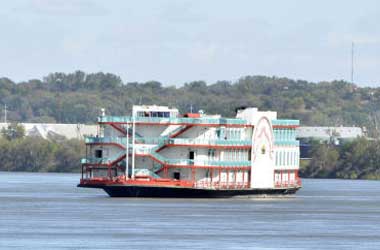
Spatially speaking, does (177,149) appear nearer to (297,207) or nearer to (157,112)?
(157,112)

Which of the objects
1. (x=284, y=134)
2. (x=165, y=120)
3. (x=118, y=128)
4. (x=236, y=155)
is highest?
(x=165, y=120)

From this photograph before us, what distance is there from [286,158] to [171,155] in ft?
47.7

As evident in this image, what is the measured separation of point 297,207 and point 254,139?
38.7ft

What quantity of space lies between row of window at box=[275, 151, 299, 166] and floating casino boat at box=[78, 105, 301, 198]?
440cm

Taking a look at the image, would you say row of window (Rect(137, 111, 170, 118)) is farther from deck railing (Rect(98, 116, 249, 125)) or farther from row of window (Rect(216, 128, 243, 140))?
row of window (Rect(216, 128, 243, 140))

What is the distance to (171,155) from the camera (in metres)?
121

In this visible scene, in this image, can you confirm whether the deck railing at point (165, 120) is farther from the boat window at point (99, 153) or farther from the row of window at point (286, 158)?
the row of window at point (286, 158)

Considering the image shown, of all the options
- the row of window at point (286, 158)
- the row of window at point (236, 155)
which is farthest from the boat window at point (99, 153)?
the row of window at point (286, 158)

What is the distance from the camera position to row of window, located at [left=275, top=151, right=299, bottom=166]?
13012 cm

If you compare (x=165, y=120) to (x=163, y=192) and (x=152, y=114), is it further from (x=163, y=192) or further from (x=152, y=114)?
(x=163, y=192)

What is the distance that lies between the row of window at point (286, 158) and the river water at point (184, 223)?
323cm

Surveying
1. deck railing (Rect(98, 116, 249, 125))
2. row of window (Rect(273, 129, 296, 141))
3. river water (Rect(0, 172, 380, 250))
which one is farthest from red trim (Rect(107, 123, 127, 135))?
row of window (Rect(273, 129, 296, 141))

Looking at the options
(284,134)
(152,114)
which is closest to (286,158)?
(284,134)

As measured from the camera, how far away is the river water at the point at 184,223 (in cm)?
8031
